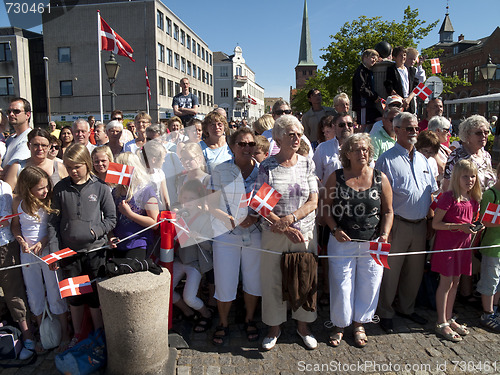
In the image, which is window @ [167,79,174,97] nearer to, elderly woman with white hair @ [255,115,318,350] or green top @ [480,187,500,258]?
elderly woman with white hair @ [255,115,318,350]

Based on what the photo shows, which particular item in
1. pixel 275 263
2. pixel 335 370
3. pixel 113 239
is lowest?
pixel 335 370

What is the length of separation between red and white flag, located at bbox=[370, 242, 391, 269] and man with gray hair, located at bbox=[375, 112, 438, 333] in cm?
56

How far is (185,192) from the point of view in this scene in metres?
4.04

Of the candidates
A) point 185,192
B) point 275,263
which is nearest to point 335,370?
point 275,263

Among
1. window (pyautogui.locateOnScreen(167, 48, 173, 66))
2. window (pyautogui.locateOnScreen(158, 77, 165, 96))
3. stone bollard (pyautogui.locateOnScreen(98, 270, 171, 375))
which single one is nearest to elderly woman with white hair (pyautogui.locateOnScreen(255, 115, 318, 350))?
stone bollard (pyautogui.locateOnScreen(98, 270, 171, 375))

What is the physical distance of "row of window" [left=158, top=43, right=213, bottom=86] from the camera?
43.0 m

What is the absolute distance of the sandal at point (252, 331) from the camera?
391cm

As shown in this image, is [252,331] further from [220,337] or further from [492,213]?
[492,213]

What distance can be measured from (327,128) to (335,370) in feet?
9.98

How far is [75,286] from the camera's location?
340 cm

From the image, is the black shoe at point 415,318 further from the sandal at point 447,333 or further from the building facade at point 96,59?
A: the building facade at point 96,59

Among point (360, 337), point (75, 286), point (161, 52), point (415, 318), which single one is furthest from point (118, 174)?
point (161, 52)

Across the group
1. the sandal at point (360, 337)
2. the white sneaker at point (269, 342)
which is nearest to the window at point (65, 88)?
the white sneaker at point (269, 342)

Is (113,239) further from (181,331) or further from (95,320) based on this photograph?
(181,331)
